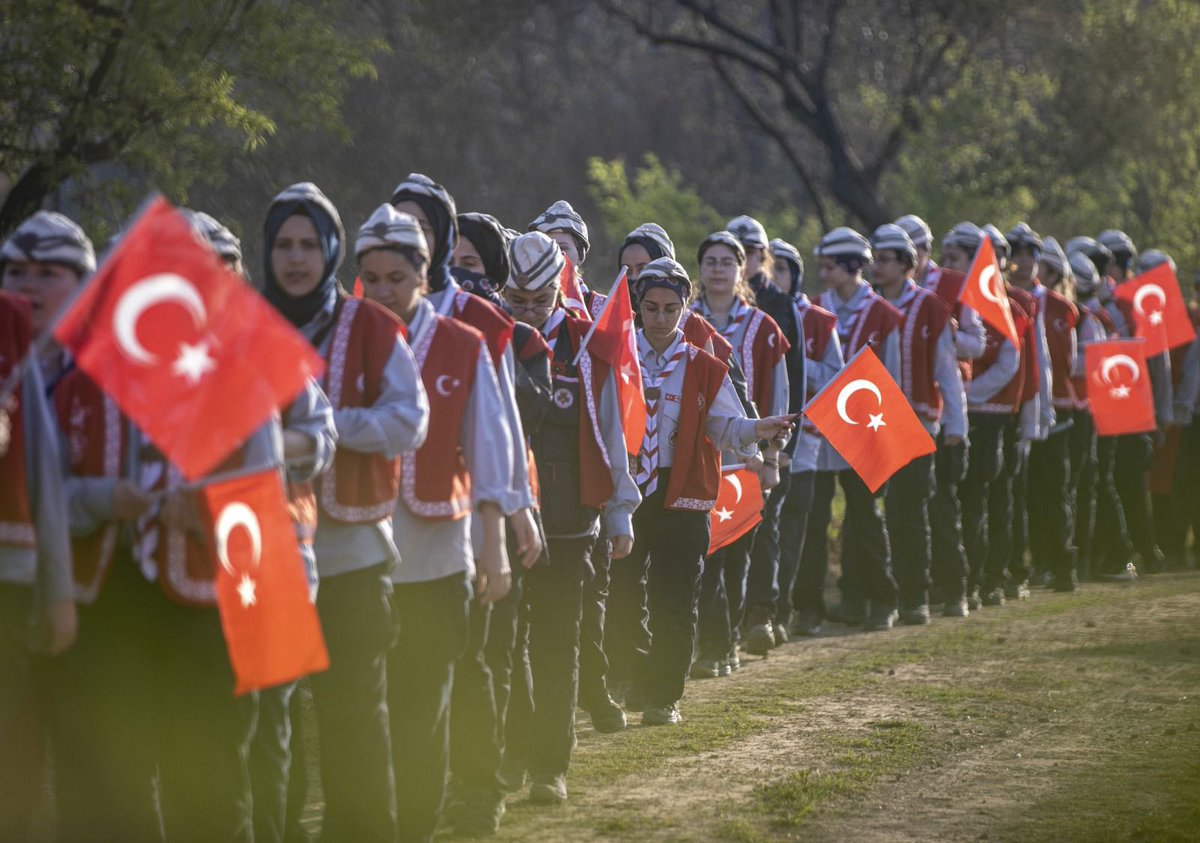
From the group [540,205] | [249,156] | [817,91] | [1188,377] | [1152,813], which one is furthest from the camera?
[540,205]

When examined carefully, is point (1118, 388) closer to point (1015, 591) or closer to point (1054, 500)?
point (1054, 500)

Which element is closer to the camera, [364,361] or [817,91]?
[364,361]

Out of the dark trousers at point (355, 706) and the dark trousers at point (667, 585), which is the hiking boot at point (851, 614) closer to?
the dark trousers at point (667, 585)

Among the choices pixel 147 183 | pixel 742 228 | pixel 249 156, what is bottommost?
pixel 742 228

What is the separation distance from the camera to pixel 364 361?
20.4ft

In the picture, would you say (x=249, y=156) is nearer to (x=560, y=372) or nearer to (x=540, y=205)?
(x=560, y=372)

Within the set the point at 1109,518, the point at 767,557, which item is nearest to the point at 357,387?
the point at 767,557

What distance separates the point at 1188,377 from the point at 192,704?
13.2 meters

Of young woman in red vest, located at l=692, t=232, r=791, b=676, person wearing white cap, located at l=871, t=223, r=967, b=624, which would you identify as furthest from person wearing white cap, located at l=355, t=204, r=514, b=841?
person wearing white cap, located at l=871, t=223, r=967, b=624

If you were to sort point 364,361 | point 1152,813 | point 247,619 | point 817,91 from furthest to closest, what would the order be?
point 817,91 < point 1152,813 < point 364,361 < point 247,619

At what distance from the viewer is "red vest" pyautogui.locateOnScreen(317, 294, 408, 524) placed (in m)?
6.14

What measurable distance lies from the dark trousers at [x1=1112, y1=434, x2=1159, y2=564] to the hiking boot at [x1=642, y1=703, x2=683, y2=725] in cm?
829

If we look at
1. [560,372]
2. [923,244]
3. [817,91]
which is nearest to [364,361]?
[560,372]

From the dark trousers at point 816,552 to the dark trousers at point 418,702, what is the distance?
6.63 metres
